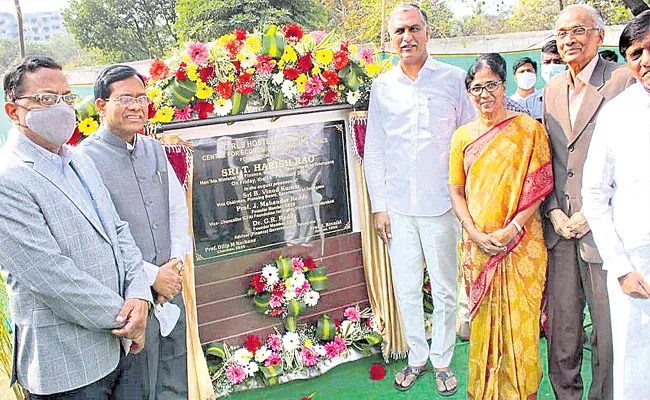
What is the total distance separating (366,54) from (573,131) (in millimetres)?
1518

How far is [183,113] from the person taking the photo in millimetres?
3248

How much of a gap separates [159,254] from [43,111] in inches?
37.4

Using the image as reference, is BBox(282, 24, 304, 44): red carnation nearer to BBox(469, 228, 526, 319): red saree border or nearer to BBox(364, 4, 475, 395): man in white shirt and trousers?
BBox(364, 4, 475, 395): man in white shirt and trousers

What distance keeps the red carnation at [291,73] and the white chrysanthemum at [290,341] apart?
1.61 metres

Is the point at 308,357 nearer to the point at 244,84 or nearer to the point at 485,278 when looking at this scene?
the point at 485,278

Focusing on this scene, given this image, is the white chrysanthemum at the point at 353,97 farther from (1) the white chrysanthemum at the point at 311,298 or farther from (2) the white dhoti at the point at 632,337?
(2) the white dhoti at the point at 632,337

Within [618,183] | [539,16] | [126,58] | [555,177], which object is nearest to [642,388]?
[618,183]

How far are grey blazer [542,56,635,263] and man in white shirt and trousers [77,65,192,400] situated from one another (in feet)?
5.98

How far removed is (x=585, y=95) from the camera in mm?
2670

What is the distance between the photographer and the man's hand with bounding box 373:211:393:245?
11.4 ft

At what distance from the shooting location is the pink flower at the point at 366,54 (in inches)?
146

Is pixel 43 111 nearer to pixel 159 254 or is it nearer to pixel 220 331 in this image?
pixel 159 254

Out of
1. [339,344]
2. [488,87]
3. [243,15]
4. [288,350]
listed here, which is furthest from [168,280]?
[243,15]

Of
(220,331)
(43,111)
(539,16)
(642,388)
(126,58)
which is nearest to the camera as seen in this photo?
(43,111)
